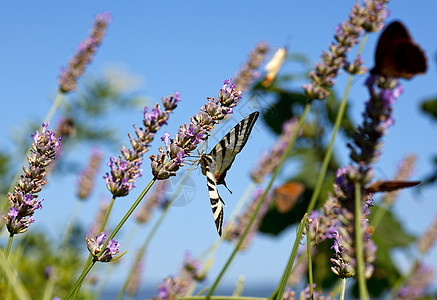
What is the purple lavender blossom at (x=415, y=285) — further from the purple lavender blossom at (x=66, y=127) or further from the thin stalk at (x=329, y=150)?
the purple lavender blossom at (x=66, y=127)

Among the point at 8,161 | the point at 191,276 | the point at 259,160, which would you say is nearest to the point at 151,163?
the point at 191,276

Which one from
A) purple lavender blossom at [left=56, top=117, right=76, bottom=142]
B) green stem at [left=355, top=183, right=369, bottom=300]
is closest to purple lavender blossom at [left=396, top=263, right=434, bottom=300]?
purple lavender blossom at [left=56, top=117, right=76, bottom=142]

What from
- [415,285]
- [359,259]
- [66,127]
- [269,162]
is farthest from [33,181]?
[415,285]

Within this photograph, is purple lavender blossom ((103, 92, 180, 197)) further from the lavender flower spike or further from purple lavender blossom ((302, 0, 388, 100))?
purple lavender blossom ((302, 0, 388, 100))

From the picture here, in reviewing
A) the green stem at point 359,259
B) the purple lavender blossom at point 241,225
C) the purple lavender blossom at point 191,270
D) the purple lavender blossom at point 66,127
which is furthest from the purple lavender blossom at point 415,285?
the green stem at point 359,259

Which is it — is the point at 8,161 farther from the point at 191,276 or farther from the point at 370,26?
the point at 370,26
